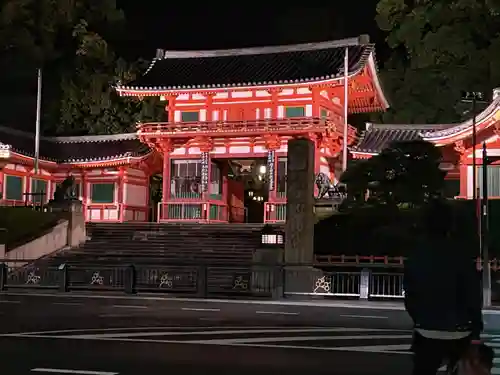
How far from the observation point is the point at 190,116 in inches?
1451

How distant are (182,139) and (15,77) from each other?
19.9 m

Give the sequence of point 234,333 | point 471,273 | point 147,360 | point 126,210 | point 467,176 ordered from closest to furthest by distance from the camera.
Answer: point 471,273 → point 147,360 → point 234,333 → point 467,176 → point 126,210

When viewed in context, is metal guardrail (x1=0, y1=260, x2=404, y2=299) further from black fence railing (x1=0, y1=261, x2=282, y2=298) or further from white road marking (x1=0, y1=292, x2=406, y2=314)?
white road marking (x1=0, y1=292, x2=406, y2=314)

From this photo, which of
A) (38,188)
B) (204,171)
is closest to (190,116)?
(204,171)

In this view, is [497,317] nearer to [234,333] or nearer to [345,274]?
[345,274]

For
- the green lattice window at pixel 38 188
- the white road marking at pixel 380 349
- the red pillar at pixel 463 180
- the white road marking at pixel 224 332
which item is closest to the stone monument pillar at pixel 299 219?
the white road marking at pixel 224 332

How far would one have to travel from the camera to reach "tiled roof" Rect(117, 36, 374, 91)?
3466cm

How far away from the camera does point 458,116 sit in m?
39.7

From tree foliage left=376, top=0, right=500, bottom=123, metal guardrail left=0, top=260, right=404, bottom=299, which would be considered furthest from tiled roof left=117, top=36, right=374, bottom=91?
metal guardrail left=0, top=260, right=404, bottom=299

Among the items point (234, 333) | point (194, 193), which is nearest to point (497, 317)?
point (234, 333)

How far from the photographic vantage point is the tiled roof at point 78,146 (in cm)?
3797

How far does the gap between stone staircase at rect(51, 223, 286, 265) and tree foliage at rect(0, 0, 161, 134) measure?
577 inches

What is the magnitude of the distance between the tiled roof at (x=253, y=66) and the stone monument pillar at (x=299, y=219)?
12626 millimetres

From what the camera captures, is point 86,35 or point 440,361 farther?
point 86,35
